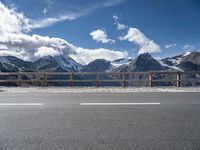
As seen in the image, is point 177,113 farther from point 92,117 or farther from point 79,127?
point 79,127

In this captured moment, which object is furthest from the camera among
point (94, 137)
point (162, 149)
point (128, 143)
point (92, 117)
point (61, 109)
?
point (61, 109)

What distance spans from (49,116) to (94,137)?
2.65m

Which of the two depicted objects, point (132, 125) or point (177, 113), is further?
point (177, 113)

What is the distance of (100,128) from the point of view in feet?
22.2

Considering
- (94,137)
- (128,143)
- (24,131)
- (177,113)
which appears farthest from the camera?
(177,113)

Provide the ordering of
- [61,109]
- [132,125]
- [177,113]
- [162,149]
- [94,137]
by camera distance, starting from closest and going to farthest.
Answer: [162,149] < [94,137] < [132,125] < [177,113] < [61,109]

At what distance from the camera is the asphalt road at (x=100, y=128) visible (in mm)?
5527

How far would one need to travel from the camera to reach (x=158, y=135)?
241 inches

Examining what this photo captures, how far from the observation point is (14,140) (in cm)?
582

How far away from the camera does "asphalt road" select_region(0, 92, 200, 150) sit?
553cm

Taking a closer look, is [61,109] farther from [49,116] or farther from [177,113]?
[177,113]

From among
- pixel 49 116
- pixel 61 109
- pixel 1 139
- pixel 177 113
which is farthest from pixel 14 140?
pixel 177 113

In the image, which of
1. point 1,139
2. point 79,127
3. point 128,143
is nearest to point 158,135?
point 128,143

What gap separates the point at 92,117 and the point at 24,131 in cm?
214
